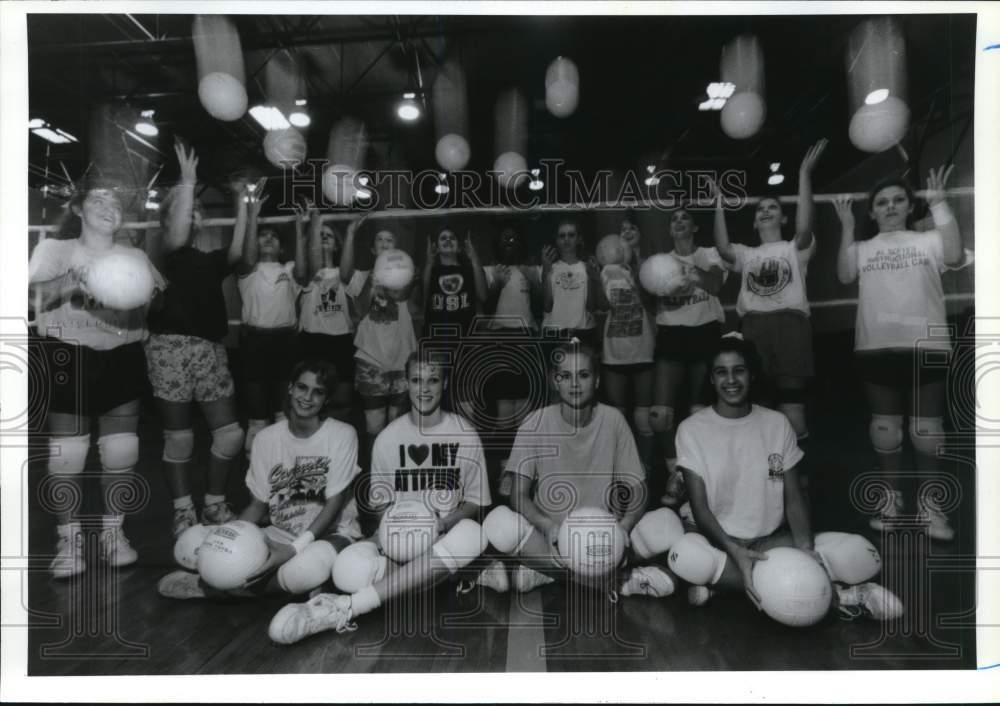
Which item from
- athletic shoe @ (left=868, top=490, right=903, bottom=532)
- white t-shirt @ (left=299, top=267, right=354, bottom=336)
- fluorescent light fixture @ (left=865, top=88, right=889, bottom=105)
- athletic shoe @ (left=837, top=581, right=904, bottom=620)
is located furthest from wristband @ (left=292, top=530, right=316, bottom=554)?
fluorescent light fixture @ (left=865, top=88, right=889, bottom=105)

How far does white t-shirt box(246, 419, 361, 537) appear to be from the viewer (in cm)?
216

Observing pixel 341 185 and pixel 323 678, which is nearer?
pixel 323 678

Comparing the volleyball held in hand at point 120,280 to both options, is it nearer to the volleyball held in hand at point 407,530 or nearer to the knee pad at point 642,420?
the volleyball held in hand at point 407,530

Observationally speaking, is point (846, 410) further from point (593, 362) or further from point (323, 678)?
point (323, 678)

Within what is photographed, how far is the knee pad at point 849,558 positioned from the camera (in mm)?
2053

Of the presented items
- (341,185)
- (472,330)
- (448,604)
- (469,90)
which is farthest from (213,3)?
(448,604)

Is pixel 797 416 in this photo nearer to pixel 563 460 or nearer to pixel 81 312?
pixel 563 460

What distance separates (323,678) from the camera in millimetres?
1959

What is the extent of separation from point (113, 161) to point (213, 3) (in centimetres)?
65

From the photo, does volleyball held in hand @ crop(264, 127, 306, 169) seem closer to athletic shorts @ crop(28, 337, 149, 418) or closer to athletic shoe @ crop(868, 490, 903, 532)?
Answer: athletic shorts @ crop(28, 337, 149, 418)

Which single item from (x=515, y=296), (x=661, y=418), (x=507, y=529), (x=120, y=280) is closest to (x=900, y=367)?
(x=661, y=418)

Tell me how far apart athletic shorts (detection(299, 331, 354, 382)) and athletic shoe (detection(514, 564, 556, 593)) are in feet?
3.05

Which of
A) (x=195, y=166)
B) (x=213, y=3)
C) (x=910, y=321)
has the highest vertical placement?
(x=213, y=3)

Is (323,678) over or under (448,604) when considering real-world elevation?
under
